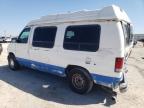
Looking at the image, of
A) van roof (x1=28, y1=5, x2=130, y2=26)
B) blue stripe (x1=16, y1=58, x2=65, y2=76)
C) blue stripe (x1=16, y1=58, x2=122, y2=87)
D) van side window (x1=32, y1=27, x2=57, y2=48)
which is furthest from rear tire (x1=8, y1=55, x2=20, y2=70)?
van roof (x1=28, y1=5, x2=130, y2=26)

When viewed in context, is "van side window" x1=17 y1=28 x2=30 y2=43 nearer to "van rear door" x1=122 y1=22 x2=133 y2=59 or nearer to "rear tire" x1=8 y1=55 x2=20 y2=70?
"rear tire" x1=8 y1=55 x2=20 y2=70

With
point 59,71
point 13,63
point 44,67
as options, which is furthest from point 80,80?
point 13,63

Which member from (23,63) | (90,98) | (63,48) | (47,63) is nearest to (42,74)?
(23,63)

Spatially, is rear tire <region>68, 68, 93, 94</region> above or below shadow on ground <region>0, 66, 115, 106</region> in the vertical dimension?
above

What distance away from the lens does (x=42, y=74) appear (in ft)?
28.8

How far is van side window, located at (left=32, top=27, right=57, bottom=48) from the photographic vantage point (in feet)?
23.1

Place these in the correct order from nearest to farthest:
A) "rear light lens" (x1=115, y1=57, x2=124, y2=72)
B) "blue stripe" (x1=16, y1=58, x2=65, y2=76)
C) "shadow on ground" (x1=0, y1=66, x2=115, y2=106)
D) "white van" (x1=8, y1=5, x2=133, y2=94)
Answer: "rear light lens" (x1=115, y1=57, x2=124, y2=72), "white van" (x1=8, y1=5, x2=133, y2=94), "shadow on ground" (x1=0, y1=66, x2=115, y2=106), "blue stripe" (x1=16, y1=58, x2=65, y2=76)

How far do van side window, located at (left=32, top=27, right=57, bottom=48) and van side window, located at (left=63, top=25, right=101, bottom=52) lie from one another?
69cm

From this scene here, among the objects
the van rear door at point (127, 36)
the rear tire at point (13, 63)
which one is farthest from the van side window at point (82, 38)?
the rear tire at point (13, 63)

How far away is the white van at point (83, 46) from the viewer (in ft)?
17.5

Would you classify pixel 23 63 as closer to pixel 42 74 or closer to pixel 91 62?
pixel 42 74

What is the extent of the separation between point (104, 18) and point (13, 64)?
19.1 feet

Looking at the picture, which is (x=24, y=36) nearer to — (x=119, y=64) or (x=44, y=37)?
(x=44, y=37)

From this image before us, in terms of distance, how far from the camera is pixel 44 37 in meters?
7.45
